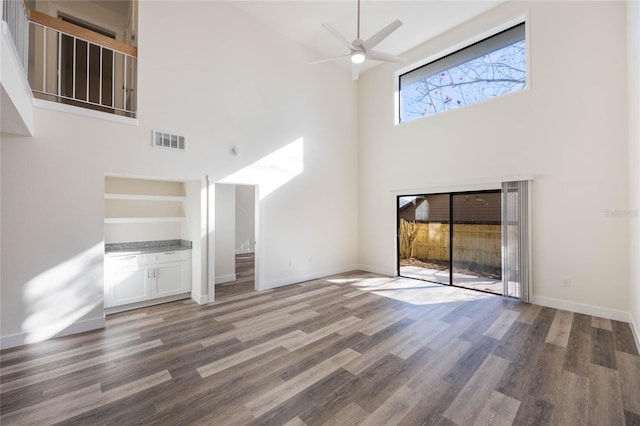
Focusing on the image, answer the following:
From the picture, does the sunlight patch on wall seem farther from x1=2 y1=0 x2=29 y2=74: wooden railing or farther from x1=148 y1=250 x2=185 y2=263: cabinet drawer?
x1=2 y1=0 x2=29 y2=74: wooden railing

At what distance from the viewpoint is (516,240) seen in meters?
4.50

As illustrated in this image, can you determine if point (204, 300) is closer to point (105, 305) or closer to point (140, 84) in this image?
point (105, 305)

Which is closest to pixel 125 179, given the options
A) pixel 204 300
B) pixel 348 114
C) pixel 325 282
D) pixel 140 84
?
pixel 140 84

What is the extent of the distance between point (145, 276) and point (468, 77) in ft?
22.6

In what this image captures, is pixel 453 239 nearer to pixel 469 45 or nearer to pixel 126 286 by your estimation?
pixel 469 45

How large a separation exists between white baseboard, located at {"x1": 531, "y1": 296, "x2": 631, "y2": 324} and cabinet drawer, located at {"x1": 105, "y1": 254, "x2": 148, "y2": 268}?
6273mm

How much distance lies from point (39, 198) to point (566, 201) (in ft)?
23.5

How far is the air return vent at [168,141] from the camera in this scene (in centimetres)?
401

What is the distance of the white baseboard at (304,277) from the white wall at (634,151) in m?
4.78

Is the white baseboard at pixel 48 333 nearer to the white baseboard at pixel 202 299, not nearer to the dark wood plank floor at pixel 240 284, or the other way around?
the white baseboard at pixel 202 299

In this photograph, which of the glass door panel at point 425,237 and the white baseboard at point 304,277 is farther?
the glass door panel at point 425,237

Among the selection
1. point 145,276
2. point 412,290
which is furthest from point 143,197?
point 412,290

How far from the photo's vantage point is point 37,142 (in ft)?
10.4

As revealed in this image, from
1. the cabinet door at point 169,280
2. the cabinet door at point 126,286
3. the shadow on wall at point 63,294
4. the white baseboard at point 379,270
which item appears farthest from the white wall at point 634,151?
the shadow on wall at point 63,294
